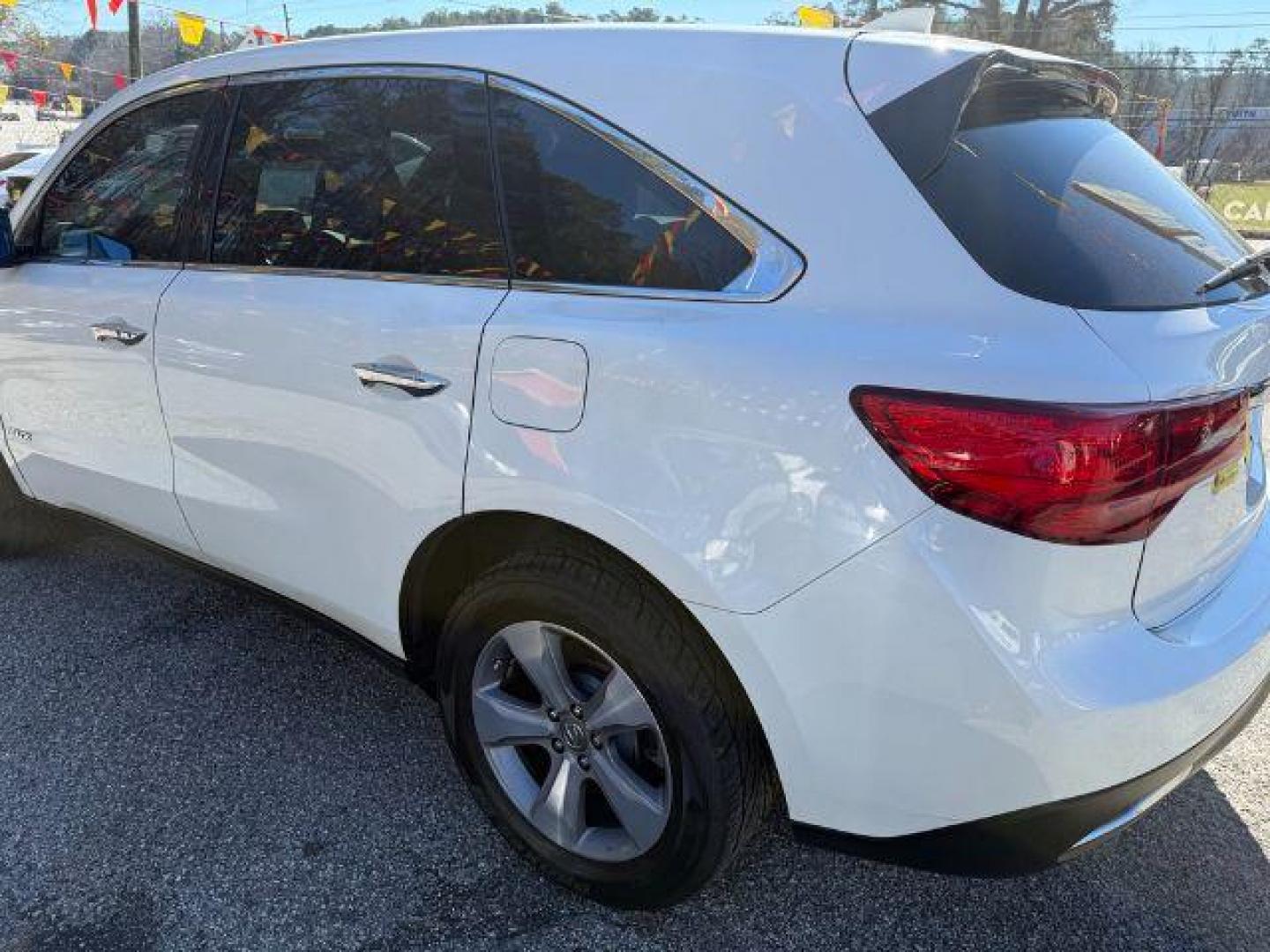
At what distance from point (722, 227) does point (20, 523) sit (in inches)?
127

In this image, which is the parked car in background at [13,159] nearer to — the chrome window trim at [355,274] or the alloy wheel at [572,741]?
the chrome window trim at [355,274]

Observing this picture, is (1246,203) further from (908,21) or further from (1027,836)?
(1027,836)

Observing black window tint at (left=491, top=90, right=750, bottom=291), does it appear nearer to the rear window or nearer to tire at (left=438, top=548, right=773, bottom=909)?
the rear window

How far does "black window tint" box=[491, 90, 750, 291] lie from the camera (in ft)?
5.83

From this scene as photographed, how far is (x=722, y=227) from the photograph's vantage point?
1.74 metres

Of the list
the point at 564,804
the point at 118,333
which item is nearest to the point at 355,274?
the point at 118,333

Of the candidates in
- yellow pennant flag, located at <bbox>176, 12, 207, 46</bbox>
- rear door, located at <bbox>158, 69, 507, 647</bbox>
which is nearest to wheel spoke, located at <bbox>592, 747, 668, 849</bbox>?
rear door, located at <bbox>158, 69, 507, 647</bbox>

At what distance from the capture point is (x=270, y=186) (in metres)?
2.55

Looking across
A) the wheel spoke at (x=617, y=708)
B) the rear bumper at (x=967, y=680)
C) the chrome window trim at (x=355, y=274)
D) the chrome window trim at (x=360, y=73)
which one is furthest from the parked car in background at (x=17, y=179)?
the rear bumper at (x=967, y=680)

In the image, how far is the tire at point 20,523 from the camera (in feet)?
11.7

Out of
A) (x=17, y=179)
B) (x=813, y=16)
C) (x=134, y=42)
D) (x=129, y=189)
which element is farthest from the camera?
(x=134, y=42)

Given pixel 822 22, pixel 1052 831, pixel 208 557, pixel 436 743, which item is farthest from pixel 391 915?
pixel 822 22

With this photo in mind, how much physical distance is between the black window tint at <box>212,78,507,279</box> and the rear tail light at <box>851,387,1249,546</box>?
94 cm

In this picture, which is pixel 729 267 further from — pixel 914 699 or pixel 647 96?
pixel 914 699
